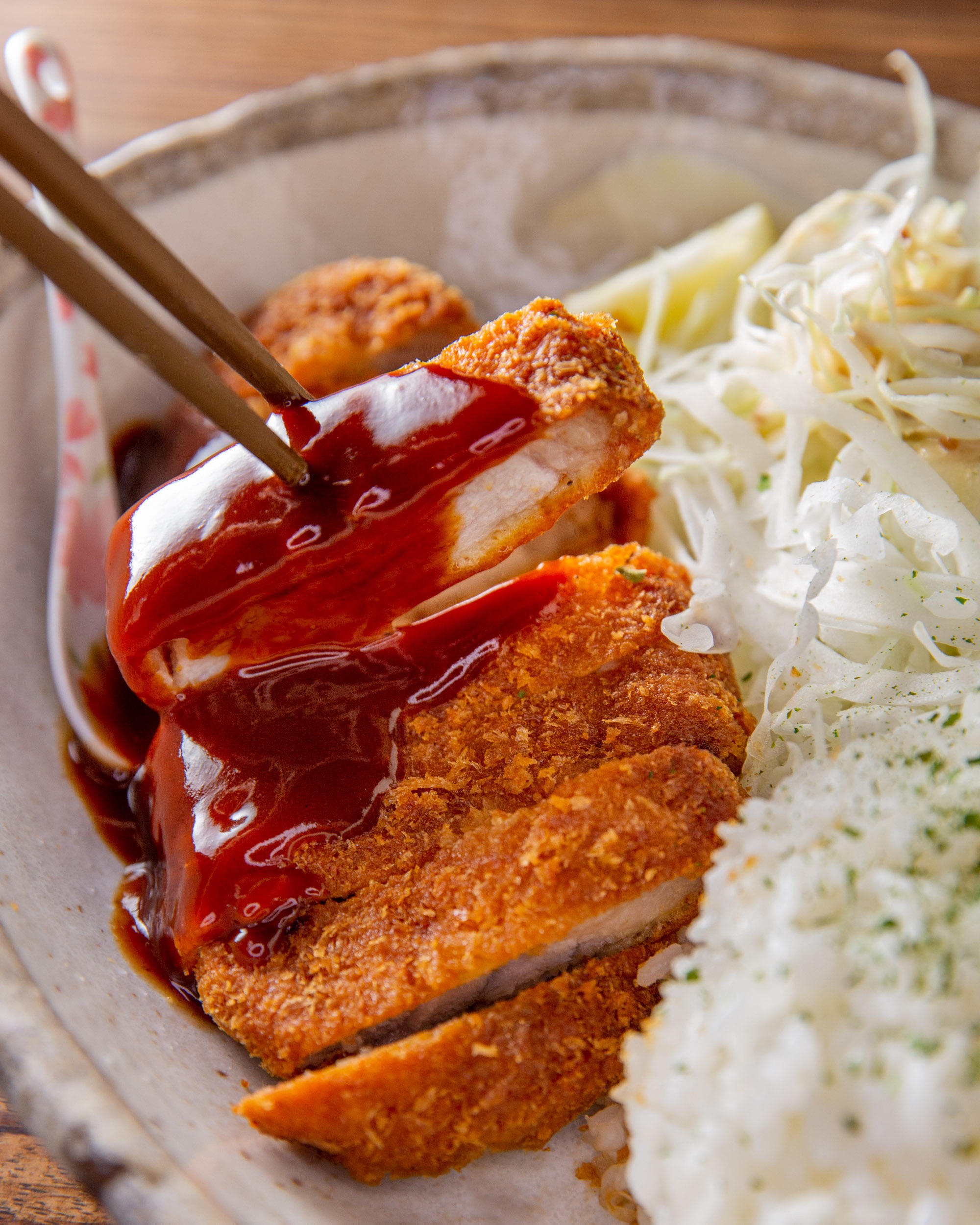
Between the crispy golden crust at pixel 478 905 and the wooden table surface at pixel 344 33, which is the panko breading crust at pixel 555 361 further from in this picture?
the wooden table surface at pixel 344 33

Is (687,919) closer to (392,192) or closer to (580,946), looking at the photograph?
(580,946)

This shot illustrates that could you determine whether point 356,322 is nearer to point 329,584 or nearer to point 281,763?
point 329,584

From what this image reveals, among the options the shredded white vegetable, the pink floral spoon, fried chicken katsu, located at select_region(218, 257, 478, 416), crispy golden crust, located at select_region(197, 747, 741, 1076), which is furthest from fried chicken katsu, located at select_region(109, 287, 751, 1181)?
fried chicken katsu, located at select_region(218, 257, 478, 416)

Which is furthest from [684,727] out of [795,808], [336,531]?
[336,531]

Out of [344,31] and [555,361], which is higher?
[344,31]

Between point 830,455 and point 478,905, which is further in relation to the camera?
point 830,455

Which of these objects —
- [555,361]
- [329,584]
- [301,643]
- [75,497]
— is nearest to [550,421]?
[555,361]

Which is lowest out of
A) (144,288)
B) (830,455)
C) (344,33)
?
(830,455)

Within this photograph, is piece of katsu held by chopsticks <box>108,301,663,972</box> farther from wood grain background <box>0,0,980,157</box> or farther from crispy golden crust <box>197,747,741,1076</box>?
wood grain background <box>0,0,980,157</box>
